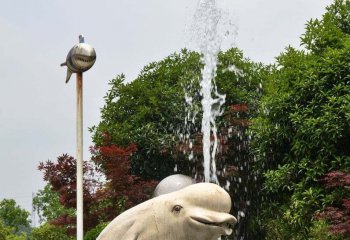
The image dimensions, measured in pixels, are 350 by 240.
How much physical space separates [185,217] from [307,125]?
10.3 meters

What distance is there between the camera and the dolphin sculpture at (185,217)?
482 centimetres

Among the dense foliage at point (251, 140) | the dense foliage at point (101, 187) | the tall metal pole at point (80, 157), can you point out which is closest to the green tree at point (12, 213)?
the dense foliage at point (251, 140)

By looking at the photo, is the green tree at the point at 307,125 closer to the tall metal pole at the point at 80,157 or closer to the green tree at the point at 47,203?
the tall metal pole at the point at 80,157

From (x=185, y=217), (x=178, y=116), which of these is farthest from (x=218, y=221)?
(x=178, y=116)

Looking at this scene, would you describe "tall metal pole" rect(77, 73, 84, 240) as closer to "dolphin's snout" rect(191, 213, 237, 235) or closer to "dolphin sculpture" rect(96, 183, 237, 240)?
"dolphin sculpture" rect(96, 183, 237, 240)

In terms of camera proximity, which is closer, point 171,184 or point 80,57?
point 80,57

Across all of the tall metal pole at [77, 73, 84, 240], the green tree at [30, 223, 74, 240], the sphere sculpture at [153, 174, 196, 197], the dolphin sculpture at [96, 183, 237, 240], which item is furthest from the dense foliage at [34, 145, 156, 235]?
the green tree at [30, 223, 74, 240]

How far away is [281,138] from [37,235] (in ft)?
56.3

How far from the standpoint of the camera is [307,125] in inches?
585

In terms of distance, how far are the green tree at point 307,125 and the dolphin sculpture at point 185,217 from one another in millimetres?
9753

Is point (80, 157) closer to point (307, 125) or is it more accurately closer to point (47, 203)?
point (307, 125)

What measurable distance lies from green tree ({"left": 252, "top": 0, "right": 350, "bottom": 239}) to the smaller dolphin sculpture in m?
7.47

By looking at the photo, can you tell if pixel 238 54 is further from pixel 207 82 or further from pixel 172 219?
pixel 172 219

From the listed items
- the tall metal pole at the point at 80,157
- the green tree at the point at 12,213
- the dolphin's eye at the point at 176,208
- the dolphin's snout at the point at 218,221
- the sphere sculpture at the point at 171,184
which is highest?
the green tree at the point at 12,213
